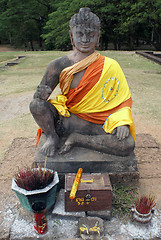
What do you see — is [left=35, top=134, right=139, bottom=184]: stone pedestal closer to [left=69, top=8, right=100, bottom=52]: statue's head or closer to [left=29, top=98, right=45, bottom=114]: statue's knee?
[left=29, top=98, right=45, bottom=114]: statue's knee

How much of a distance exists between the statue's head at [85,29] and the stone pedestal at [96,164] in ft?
4.13

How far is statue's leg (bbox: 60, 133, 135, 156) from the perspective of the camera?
274 centimetres

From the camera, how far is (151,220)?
7.93 feet

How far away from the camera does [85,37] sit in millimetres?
2732

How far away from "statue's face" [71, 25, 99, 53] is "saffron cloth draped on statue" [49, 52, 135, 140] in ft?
0.39

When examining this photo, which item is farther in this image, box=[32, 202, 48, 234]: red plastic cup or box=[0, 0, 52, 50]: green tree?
box=[0, 0, 52, 50]: green tree

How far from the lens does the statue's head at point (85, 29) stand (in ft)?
8.86

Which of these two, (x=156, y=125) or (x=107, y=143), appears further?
(x=156, y=125)

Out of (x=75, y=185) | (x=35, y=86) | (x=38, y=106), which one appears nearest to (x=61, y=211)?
(x=75, y=185)

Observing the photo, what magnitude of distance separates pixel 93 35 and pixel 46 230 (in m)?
2.15

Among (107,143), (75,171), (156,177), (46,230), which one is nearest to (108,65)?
(107,143)

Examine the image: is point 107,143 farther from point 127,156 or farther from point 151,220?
point 151,220

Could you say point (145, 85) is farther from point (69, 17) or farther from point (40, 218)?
point (69, 17)

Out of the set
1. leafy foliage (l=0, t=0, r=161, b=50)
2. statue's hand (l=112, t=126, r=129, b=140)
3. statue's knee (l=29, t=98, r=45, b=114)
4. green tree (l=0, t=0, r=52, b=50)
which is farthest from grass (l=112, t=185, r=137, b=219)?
green tree (l=0, t=0, r=52, b=50)
